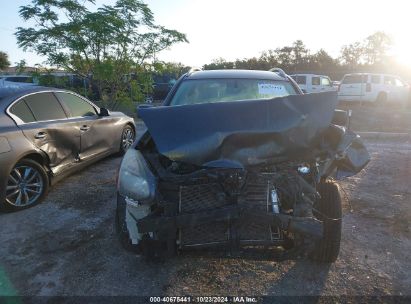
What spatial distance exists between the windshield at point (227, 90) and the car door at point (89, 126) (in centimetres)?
207

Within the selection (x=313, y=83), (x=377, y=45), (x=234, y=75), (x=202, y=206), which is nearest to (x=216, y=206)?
(x=202, y=206)

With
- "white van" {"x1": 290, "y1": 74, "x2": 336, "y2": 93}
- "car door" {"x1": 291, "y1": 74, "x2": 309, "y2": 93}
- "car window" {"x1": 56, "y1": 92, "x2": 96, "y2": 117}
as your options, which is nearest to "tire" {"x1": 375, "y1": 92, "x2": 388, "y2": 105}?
"white van" {"x1": 290, "y1": 74, "x2": 336, "y2": 93}

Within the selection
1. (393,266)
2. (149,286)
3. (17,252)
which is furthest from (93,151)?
(393,266)

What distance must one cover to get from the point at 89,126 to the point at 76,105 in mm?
398

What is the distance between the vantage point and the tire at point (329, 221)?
3.14 meters

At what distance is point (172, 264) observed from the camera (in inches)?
Result: 131

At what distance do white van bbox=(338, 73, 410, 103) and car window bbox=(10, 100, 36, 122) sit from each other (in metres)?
17.1

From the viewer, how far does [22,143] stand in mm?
4527

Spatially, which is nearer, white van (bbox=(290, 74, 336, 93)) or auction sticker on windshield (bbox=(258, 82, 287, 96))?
auction sticker on windshield (bbox=(258, 82, 287, 96))

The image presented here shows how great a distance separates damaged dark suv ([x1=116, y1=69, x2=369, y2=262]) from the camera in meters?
2.74

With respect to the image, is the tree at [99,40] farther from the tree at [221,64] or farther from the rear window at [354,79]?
the tree at [221,64]

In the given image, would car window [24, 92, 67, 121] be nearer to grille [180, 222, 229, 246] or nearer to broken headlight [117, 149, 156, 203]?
broken headlight [117, 149, 156, 203]

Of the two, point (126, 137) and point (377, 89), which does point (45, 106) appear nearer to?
point (126, 137)

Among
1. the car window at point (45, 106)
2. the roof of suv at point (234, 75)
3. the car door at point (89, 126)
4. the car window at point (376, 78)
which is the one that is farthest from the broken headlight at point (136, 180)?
the car window at point (376, 78)
